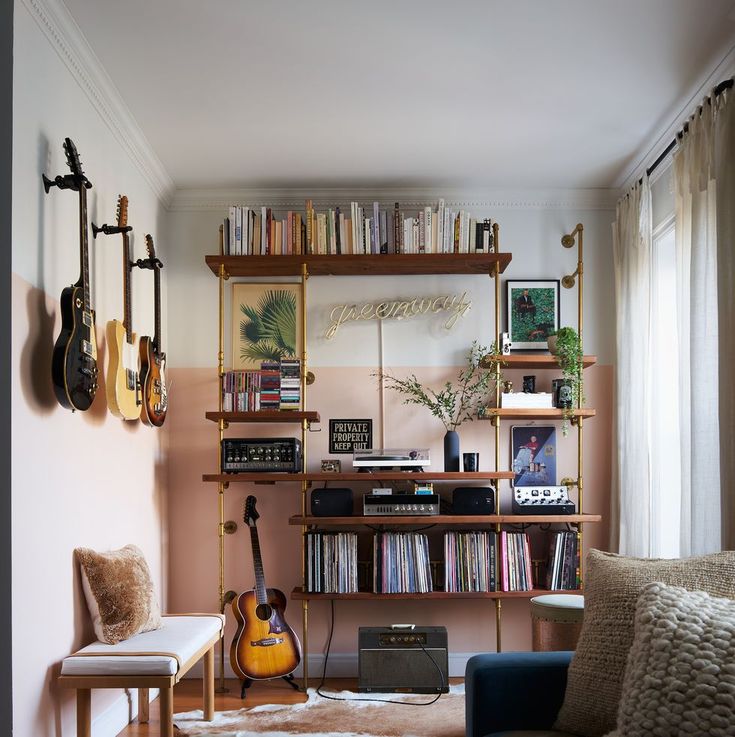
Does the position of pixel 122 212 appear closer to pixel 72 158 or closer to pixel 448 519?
pixel 72 158

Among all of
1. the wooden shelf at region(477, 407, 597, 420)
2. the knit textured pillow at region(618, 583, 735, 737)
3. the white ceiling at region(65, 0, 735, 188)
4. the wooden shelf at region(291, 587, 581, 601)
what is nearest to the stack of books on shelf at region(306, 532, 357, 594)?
the wooden shelf at region(291, 587, 581, 601)

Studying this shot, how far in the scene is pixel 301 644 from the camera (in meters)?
4.69

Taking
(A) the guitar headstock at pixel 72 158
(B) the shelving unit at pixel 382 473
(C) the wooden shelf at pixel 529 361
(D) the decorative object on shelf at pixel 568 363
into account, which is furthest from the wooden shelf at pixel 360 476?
(A) the guitar headstock at pixel 72 158

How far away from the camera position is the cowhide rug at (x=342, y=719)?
145 inches

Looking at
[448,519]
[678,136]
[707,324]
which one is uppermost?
[678,136]

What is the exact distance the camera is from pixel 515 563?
452 cm

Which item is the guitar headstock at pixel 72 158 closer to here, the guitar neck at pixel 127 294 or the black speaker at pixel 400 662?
the guitar neck at pixel 127 294

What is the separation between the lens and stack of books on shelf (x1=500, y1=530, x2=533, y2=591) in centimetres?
450

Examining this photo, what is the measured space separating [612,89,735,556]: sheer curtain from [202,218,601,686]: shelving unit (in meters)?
0.23

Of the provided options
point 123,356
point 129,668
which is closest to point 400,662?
point 129,668

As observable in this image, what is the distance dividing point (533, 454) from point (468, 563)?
0.78m

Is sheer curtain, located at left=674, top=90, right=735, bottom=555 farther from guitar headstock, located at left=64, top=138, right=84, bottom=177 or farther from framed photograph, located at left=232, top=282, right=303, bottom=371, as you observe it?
guitar headstock, located at left=64, top=138, right=84, bottom=177

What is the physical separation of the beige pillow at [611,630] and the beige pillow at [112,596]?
183cm

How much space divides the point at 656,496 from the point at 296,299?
7.52 feet
